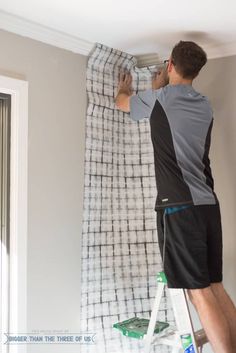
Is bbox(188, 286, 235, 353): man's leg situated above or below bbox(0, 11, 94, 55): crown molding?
below

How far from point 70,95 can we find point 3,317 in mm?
1327

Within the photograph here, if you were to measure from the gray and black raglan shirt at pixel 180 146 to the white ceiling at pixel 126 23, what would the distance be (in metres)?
0.37

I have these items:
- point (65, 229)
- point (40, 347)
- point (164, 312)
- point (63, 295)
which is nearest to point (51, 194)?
point (65, 229)

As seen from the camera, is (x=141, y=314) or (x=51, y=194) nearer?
(x=51, y=194)

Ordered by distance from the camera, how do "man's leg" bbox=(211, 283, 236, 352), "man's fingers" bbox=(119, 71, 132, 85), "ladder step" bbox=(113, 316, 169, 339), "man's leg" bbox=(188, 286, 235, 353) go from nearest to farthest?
"man's leg" bbox=(188, 286, 235, 353) < "man's leg" bbox=(211, 283, 236, 352) < "ladder step" bbox=(113, 316, 169, 339) < "man's fingers" bbox=(119, 71, 132, 85)

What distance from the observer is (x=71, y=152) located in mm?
2898

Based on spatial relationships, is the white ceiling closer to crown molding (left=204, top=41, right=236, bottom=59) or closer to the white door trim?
crown molding (left=204, top=41, right=236, bottom=59)

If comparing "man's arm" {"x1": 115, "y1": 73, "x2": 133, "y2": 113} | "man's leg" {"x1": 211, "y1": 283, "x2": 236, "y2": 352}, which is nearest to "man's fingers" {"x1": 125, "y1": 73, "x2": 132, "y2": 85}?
"man's arm" {"x1": 115, "y1": 73, "x2": 133, "y2": 113}

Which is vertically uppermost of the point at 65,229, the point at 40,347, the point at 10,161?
the point at 10,161

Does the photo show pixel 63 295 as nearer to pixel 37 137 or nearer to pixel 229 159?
pixel 37 137

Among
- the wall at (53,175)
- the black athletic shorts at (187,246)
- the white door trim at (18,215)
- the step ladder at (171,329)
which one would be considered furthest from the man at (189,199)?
the white door trim at (18,215)

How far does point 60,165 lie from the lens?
283cm

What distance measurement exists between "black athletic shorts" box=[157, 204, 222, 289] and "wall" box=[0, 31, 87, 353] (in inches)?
26.4

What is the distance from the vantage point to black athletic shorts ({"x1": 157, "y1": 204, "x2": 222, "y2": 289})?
2387mm
